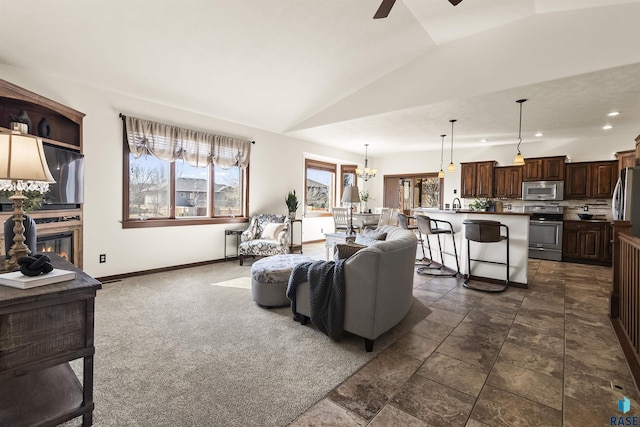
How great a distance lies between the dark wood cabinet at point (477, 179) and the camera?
714 cm

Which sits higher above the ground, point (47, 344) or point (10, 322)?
point (10, 322)

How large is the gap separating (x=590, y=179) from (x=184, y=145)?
7.88 meters

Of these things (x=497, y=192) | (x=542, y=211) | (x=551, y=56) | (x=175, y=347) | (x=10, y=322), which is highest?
(x=551, y=56)

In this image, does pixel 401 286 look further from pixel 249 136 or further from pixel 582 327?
pixel 249 136

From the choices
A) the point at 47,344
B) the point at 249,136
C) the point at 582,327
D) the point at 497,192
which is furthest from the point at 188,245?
the point at 497,192

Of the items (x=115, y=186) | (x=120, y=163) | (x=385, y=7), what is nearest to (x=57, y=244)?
(x=115, y=186)

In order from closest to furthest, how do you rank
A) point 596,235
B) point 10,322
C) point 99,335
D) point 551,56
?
point 10,322, point 99,335, point 551,56, point 596,235

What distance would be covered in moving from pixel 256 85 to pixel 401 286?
3653 millimetres

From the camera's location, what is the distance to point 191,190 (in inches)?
207

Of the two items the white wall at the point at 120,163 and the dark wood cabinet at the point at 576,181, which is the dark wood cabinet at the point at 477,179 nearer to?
the white wall at the point at 120,163

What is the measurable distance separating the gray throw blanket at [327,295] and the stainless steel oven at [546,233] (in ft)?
18.4

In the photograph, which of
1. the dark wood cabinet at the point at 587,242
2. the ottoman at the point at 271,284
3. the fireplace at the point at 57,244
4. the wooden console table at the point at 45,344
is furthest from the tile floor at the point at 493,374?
the fireplace at the point at 57,244

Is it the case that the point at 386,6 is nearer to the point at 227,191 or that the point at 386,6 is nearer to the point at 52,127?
the point at 52,127

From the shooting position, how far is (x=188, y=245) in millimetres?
5090
